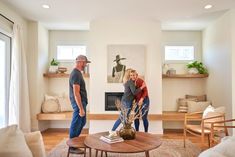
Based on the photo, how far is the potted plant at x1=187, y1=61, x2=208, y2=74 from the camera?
17.4 feet

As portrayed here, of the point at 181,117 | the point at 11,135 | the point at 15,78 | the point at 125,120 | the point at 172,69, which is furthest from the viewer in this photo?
the point at 172,69

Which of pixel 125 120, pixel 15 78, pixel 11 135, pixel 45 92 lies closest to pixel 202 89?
pixel 125 120

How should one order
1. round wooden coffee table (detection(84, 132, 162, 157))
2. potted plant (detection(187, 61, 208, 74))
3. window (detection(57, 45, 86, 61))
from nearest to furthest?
round wooden coffee table (detection(84, 132, 162, 157)) → potted plant (detection(187, 61, 208, 74)) → window (detection(57, 45, 86, 61))

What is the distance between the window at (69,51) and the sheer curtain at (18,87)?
4.72 ft

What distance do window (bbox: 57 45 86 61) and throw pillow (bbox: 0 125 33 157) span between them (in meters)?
4.01

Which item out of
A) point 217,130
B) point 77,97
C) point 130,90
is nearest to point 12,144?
point 77,97

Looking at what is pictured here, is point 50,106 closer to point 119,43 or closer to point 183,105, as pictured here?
point 119,43

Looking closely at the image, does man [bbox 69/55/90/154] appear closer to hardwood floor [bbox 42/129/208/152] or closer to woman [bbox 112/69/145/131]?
hardwood floor [bbox 42/129/208/152]

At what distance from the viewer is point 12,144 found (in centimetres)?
158

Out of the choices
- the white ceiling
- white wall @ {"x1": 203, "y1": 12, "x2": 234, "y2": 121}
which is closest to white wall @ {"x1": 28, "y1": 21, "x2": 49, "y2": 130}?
the white ceiling

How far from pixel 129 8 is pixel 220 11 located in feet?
5.84

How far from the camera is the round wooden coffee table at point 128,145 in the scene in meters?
2.21

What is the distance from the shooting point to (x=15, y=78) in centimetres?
395

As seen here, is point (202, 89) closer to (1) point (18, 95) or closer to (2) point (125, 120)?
(2) point (125, 120)
